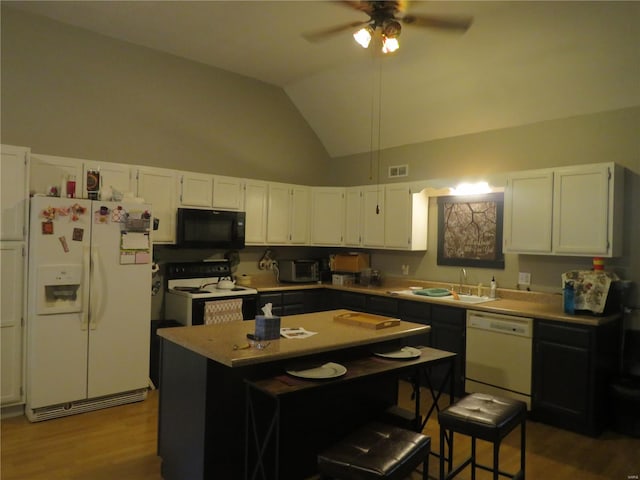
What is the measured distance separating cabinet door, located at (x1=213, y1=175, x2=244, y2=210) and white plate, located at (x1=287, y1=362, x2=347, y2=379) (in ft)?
9.90

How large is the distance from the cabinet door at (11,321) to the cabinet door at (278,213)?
8.53 ft

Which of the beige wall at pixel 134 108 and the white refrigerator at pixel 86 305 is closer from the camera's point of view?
the white refrigerator at pixel 86 305

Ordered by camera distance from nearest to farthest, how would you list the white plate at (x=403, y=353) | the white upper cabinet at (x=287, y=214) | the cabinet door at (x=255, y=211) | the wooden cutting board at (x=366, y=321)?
the white plate at (x=403, y=353) < the wooden cutting board at (x=366, y=321) < the cabinet door at (x=255, y=211) < the white upper cabinet at (x=287, y=214)

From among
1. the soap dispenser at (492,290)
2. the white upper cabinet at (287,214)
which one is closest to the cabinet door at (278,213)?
the white upper cabinet at (287,214)

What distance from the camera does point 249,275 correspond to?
5.55 meters

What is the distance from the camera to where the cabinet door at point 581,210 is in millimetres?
3562

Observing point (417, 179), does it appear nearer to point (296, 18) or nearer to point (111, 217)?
point (296, 18)

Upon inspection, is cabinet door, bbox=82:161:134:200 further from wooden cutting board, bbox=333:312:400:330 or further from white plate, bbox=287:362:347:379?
white plate, bbox=287:362:347:379

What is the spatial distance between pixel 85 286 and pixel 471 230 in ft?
12.4

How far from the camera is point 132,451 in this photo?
302 cm

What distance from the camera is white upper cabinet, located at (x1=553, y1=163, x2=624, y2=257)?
354 centimetres

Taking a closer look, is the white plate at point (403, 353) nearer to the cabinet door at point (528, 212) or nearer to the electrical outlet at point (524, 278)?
the cabinet door at point (528, 212)

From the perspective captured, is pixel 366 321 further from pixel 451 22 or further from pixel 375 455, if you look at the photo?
pixel 451 22

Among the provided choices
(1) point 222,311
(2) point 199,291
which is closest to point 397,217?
(1) point 222,311
